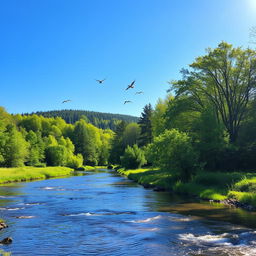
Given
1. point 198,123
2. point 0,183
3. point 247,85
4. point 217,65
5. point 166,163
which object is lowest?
point 0,183

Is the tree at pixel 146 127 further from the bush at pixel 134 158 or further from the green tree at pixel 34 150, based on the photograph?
the green tree at pixel 34 150

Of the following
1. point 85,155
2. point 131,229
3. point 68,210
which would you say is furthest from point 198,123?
point 85,155

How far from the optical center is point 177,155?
4066 cm

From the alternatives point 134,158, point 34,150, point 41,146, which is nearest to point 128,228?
point 134,158

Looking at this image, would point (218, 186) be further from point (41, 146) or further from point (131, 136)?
point (131, 136)

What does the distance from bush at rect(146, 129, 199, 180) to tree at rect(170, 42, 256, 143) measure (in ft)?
57.3

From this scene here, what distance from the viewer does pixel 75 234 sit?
1908 cm

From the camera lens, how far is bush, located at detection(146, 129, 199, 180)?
40.3 metres

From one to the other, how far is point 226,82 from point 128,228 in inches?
1643

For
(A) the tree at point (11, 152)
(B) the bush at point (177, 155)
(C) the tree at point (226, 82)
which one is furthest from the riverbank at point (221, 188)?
(A) the tree at point (11, 152)

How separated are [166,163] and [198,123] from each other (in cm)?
1257

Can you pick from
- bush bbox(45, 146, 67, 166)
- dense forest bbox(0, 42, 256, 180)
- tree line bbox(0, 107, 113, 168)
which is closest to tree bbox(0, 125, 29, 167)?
tree line bbox(0, 107, 113, 168)

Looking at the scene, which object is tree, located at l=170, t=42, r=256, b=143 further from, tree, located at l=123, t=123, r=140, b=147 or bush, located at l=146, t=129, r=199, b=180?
tree, located at l=123, t=123, r=140, b=147

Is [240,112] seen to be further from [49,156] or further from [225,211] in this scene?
[49,156]
